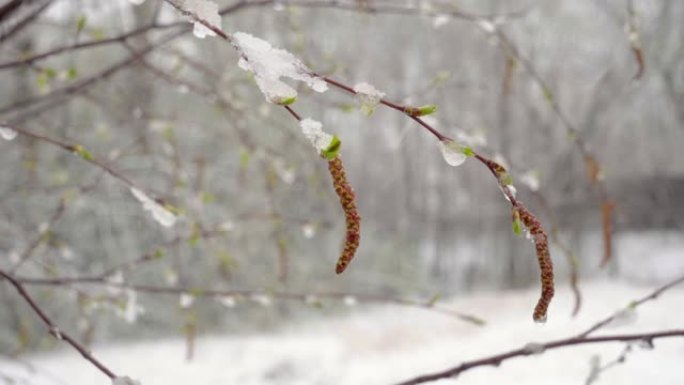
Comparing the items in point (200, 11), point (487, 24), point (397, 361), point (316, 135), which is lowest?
point (316, 135)

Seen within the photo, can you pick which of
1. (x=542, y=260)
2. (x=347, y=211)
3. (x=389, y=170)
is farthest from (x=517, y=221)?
(x=389, y=170)

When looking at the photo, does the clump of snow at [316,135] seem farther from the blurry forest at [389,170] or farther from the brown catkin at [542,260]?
the blurry forest at [389,170]

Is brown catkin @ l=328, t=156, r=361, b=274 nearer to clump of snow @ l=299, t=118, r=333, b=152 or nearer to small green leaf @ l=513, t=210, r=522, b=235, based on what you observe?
clump of snow @ l=299, t=118, r=333, b=152

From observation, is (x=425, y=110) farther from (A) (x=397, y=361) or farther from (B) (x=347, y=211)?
(A) (x=397, y=361)

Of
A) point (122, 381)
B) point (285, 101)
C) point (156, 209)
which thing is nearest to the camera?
point (285, 101)

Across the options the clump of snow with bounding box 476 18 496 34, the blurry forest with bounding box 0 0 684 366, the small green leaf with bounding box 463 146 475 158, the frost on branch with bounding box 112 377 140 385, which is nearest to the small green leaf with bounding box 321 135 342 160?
the small green leaf with bounding box 463 146 475 158

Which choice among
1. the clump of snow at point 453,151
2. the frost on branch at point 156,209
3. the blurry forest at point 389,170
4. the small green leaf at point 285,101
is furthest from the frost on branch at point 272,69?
the blurry forest at point 389,170
